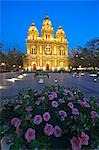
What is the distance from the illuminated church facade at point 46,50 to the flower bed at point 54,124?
90316 mm

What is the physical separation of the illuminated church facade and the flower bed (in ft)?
296

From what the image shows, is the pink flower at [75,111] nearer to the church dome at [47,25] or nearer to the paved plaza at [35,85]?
the paved plaza at [35,85]

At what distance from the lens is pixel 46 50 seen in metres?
97.9

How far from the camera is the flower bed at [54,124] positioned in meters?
3.09

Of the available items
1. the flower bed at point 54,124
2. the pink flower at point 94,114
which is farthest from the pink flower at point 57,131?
the pink flower at point 94,114

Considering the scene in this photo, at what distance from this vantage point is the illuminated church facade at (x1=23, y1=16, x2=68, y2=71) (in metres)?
95.9

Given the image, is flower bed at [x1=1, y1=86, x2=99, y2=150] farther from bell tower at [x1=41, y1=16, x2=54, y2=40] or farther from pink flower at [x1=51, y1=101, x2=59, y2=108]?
bell tower at [x1=41, y1=16, x2=54, y2=40]

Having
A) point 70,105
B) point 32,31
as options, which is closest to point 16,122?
point 70,105

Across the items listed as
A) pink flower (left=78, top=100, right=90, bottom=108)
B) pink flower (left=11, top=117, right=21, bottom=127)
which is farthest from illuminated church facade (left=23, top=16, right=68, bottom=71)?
pink flower (left=11, top=117, right=21, bottom=127)

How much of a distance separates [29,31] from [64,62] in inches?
561

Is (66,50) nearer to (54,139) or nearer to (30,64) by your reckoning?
(30,64)

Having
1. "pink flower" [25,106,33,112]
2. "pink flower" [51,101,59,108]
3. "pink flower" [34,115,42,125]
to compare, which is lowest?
"pink flower" [34,115,42,125]

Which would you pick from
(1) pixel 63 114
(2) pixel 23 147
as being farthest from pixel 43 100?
(2) pixel 23 147

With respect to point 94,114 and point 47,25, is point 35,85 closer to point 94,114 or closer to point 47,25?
point 94,114
